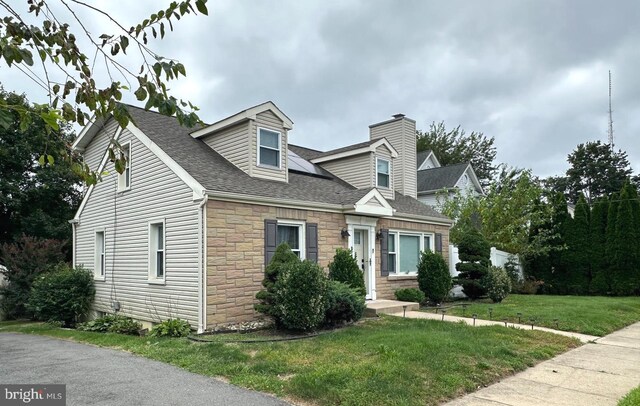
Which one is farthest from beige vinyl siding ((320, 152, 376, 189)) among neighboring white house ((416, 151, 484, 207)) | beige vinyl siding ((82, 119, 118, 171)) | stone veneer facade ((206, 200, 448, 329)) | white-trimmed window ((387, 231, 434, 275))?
neighboring white house ((416, 151, 484, 207))

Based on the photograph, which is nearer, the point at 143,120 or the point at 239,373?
the point at 239,373

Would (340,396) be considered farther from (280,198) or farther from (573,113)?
(573,113)

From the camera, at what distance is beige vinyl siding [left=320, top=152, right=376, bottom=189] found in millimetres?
15828

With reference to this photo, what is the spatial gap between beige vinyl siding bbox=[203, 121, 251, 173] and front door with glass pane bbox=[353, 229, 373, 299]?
3.96 metres

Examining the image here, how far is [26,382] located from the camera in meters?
6.11

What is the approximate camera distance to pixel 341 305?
9781 mm

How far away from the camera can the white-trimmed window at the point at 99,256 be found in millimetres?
13750

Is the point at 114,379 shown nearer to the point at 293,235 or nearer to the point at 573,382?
the point at 573,382

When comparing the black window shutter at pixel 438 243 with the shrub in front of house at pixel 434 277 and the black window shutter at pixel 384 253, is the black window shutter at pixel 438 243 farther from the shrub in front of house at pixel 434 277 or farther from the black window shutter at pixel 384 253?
the black window shutter at pixel 384 253

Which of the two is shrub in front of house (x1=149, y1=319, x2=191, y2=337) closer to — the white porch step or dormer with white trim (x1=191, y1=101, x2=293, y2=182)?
dormer with white trim (x1=191, y1=101, x2=293, y2=182)

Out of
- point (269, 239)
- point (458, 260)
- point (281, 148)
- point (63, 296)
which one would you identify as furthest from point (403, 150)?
point (63, 296)

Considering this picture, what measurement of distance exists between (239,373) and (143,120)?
378 inches

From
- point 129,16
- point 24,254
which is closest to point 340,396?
point 129,16

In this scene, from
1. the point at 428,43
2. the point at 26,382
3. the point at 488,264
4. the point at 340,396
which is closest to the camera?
the point at 340,396
